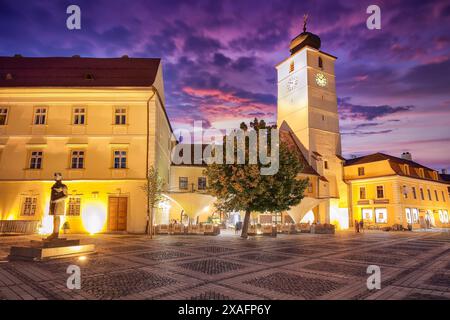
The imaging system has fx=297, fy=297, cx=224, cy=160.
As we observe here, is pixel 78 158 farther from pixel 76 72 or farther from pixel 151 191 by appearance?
pixel 76 72

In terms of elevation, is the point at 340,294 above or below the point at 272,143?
below

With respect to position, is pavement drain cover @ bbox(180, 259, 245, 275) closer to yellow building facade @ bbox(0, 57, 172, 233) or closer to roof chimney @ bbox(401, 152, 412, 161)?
yellow building facade @ bbox(0, 57, 172, 233)

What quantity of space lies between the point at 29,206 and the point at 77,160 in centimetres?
483

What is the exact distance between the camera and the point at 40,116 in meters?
23.8

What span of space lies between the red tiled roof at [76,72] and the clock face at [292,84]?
23.8 meters

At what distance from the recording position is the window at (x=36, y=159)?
2319 centimetres

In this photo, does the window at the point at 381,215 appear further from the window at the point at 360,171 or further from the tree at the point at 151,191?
the tree at the point at 151,191

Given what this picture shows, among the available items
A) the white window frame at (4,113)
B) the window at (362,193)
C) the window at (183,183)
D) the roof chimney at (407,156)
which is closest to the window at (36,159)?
the white window frame at (4,113)

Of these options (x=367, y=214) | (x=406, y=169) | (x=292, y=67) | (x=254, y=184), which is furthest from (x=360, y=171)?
(x=254, y=184)

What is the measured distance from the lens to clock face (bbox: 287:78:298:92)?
44544 mm

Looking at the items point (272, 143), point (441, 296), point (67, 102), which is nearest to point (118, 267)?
point (441, 296)

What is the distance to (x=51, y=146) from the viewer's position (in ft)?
76.6
